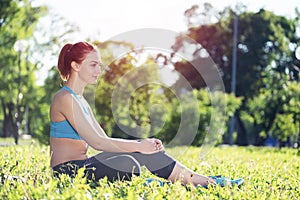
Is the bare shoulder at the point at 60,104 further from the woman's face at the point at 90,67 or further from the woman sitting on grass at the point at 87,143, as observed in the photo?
the woman's face at the point at 90,67

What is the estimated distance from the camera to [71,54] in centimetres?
477

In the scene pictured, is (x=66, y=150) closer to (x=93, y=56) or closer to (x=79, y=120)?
(x=79, y=120)

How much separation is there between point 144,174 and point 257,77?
30.0m

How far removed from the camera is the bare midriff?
469 cm

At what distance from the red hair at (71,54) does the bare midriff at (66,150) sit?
61 centimetres

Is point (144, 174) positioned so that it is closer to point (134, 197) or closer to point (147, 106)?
point (134, 197)

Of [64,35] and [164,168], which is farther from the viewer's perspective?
[64,35]

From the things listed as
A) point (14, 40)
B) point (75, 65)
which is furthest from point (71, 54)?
point (14, 40)

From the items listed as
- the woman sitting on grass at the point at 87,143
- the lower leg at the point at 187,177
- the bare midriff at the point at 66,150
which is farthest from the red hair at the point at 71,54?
the lower leg at the point at 187,177

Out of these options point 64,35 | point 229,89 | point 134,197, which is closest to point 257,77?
point 229,89

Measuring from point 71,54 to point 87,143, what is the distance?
83cm

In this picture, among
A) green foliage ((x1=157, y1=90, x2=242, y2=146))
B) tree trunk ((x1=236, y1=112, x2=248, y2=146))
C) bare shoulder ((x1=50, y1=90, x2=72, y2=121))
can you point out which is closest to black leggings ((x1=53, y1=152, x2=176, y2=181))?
bare shoulder ((x1=50, y1=90, x2=72, y2=121))

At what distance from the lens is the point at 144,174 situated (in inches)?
229

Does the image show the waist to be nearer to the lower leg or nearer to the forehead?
the forehead
